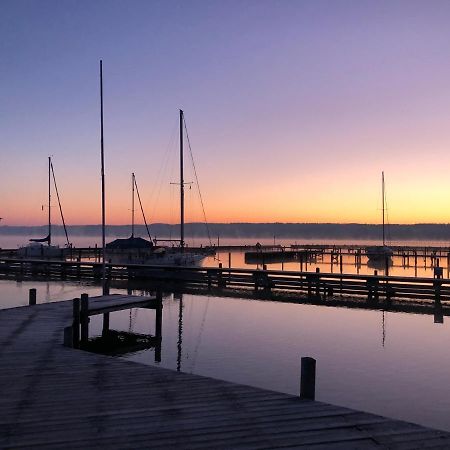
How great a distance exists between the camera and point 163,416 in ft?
22.3

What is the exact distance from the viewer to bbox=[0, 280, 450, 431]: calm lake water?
11.1 meters

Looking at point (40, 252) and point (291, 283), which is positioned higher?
point (40, 252)

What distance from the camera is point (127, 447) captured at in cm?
580

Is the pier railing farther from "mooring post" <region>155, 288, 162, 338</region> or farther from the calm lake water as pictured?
"mooring post" <region>155, 288, 162, 338</region>

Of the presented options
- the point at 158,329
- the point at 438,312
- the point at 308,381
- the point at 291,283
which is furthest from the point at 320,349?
the point at 291,283

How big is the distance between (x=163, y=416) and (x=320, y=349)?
9.48 metres

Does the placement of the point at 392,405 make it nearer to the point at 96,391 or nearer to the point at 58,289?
the point at 96,391

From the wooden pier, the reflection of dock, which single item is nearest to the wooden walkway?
the reflection of dock

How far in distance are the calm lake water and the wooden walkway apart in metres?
3.59

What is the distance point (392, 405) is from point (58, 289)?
2495 centimetres

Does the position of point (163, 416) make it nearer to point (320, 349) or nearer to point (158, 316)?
point (320, 349)

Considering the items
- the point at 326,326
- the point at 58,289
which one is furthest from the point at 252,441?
the point at 58,289

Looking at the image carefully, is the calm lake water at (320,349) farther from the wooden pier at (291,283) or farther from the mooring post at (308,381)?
the wooden pier at (291,283)

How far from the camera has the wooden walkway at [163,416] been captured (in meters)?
6.00
